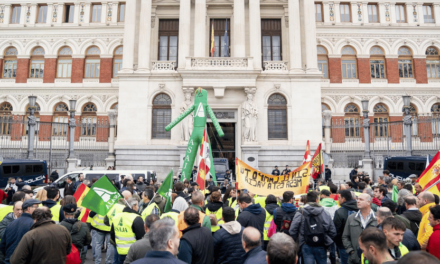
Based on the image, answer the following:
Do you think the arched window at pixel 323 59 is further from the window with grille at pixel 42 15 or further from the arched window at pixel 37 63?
the window with grille at pixel 42 15

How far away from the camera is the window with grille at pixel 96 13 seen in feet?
114

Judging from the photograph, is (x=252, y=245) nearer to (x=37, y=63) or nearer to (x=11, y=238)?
(x=11, y=238)

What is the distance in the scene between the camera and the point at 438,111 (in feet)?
106

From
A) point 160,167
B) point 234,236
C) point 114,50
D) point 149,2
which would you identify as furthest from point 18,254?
point 114,50

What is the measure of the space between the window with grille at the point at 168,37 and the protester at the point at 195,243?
24606 millimetres

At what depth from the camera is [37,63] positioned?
3428 centimetres

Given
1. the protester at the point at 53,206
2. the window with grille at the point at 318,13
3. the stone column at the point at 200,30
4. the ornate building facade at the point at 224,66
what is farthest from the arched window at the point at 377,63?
the protester at the point at 53,206

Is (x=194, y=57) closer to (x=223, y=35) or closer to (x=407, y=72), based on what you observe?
(x=223, y=35)

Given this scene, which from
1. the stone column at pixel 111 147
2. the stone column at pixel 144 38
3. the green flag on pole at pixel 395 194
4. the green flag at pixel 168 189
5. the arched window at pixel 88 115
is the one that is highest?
the stone column at pixel 144 38

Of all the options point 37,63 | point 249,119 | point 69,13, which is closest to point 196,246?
point 249,119

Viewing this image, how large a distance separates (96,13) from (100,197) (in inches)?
1297

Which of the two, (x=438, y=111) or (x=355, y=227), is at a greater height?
(x=438, y=111)

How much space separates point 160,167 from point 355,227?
19.9 metres

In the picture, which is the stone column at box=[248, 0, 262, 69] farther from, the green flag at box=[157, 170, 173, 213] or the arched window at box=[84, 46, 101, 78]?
the green flag at box=[157, 170, 173, 213]
